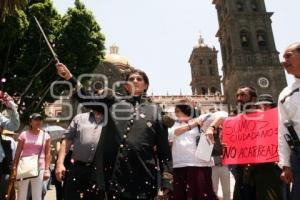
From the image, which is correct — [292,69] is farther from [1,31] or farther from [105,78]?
[105,78]

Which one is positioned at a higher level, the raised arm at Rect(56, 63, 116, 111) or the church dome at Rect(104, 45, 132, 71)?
the church dome at Rect(104, 45, 132, 71)

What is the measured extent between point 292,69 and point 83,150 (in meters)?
2.75

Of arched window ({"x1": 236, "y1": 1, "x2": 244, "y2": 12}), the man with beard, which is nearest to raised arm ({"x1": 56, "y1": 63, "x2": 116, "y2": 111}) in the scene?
the man with beard

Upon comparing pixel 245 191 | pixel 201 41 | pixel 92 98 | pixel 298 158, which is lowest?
pixel 245 191

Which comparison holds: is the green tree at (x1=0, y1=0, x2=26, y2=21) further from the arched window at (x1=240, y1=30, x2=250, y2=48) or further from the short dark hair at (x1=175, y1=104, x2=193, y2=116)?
the arched window at (x1=240, y1=30, x2=250, y2=48)

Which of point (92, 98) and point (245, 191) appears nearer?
point (92, 98)

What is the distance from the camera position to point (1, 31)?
49.8ft

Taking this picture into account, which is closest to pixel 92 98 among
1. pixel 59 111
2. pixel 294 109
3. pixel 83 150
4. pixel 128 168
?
pixel 128 168

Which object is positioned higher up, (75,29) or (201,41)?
(201,41)

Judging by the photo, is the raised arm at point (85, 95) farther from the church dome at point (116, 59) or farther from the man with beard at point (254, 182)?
the church dome at point (116, 59)

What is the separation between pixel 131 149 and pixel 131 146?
3cm

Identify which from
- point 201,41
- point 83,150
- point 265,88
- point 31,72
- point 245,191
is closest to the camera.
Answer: point 245,191

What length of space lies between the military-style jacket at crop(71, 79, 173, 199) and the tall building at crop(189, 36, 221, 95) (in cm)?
6208

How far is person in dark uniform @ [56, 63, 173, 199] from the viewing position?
3324mm
